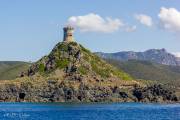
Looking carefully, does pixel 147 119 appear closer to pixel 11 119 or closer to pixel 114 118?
pixel 114 118

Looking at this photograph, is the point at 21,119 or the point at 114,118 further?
the point at 114,118

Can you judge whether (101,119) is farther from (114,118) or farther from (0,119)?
(0,119)

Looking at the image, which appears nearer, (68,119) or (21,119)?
(21,119)

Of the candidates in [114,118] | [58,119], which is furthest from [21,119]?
[114,118]

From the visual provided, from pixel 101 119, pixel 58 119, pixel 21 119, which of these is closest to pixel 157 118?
pixel 101 119

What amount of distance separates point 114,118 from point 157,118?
9.61 metres

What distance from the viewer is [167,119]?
119875 millimetres

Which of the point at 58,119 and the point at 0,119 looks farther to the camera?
the point at 58,119

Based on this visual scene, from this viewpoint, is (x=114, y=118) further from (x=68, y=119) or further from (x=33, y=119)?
(x=33, y=119)

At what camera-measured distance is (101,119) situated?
395 ft

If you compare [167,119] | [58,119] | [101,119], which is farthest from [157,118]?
[58,119]

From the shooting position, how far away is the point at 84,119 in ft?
400

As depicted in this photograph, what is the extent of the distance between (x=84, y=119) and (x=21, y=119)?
14595mm

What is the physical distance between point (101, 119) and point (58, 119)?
391 inches
